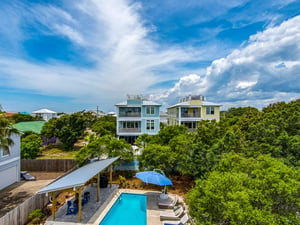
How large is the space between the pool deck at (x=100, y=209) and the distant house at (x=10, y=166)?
757 centimetres

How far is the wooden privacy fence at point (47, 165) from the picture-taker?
1945 centimetres

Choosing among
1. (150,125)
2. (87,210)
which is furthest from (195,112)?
(87,210)

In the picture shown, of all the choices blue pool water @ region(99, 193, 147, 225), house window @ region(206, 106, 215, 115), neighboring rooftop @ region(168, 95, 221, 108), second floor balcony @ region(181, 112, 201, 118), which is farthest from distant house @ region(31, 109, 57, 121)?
blue pool water @ region(99, 193, 147, 225)

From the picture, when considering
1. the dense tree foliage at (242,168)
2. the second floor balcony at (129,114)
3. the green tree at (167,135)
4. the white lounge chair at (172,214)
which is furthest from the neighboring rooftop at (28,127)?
the white lounge chair at (172,214)

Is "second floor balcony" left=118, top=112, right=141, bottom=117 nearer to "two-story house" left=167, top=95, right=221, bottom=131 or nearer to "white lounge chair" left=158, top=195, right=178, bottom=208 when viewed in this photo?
"two-story house" left=167, top=95, right=221, bottom=131

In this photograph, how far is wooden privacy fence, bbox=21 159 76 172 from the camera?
766 inches

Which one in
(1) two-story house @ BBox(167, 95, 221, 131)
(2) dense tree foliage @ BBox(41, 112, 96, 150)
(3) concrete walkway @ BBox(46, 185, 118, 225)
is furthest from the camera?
(1) two-story house @ BBox(167, 95, 221, 131)

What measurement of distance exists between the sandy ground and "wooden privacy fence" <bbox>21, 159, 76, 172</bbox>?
4.30 feet

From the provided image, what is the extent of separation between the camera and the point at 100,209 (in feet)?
36.7

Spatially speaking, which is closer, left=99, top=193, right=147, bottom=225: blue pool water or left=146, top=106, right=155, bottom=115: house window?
left=99, top=193, right=147, bottom=225: blue pool water

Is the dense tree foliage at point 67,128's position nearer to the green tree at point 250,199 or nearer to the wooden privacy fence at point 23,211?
the wooden privacy fence at point 23,211

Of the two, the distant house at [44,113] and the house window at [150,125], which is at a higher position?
the distant house at [44,113]

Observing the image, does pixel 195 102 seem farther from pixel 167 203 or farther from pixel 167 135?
pixel 167 203

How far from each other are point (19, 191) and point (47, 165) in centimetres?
543
